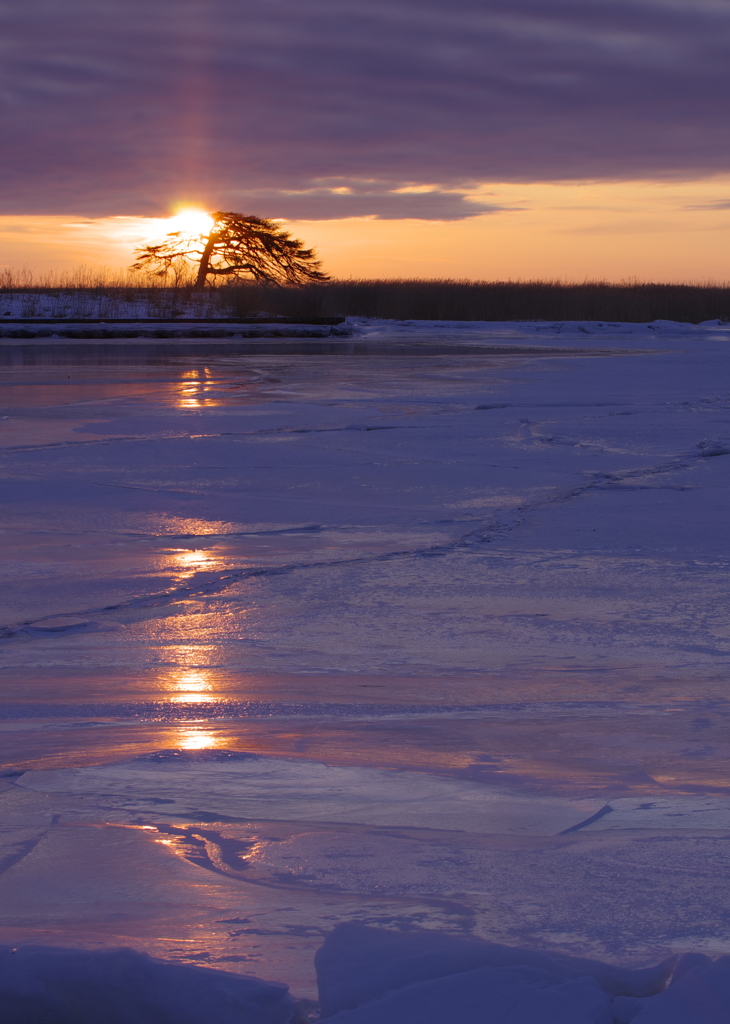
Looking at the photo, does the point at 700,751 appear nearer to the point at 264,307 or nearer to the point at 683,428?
the point at 683,428

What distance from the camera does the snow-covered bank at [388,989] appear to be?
1.28 meters

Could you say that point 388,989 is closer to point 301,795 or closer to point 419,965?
point 419,965

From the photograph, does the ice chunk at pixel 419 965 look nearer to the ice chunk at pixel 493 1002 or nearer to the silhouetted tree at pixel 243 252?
the ice chunk at pixel 493 1002

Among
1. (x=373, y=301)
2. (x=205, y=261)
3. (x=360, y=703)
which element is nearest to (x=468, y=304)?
(x=373, y=301)

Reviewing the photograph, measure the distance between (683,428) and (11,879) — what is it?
23.7 ft

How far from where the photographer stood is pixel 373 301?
111ft

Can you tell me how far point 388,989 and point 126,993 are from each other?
0.36 m

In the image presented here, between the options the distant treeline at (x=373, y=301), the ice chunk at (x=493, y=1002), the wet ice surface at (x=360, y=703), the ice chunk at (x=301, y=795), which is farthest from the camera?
the distant treeline at (x=373, y=301)

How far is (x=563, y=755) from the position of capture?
2193 mm

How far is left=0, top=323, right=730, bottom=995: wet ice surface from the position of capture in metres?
1.56

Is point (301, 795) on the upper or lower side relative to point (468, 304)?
lower

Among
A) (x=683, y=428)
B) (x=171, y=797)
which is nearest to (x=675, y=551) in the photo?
(x=171, y=797)

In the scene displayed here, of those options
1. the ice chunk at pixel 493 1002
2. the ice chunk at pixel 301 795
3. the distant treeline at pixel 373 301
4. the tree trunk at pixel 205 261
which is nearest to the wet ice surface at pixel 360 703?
the ice chunk at pixel 301 795

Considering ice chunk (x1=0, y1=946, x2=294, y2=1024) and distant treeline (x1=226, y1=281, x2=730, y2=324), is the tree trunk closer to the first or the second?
distant treeline (x1=226, y1=281, x2=730, y2=324)
